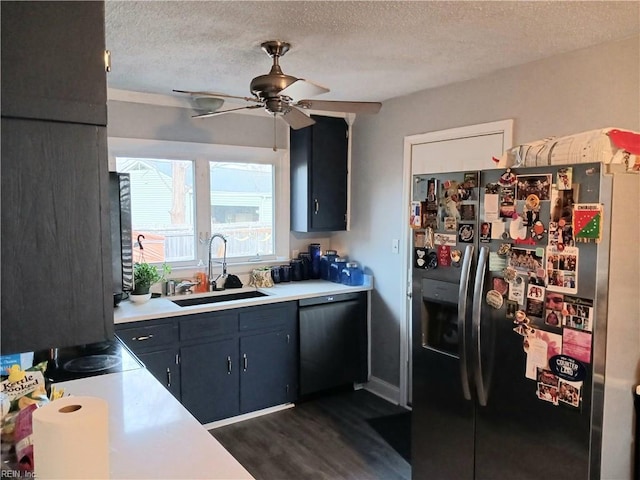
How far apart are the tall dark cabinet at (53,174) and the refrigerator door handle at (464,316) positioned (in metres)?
1.76

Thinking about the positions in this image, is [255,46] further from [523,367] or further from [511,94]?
[523,367]

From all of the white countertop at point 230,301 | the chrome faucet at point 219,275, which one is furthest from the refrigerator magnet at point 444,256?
the chrome faucet at point 219,275

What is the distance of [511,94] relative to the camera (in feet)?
9.75

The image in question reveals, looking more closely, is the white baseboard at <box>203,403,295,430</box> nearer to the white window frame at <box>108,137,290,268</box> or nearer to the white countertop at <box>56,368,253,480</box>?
the white window frame at <box>108,137,290,268</box>

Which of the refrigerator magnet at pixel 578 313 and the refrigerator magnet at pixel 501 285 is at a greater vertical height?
the refrigerator magnet at pixel 501 285

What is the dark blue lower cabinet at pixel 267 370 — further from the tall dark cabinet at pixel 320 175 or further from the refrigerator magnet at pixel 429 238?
the refrigerator magnet at pixel 429 238

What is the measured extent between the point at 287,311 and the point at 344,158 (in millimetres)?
1428

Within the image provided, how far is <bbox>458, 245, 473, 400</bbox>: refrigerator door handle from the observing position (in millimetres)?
Answer: 2287

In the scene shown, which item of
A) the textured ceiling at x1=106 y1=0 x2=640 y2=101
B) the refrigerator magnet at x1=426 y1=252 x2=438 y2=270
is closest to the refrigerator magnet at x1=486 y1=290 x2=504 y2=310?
the refrigerator magnet at x1=426 y1=252 x2=438 y2=270

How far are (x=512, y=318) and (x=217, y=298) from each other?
7.55ft

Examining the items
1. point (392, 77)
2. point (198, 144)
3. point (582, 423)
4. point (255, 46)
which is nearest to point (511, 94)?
point (392, 77)

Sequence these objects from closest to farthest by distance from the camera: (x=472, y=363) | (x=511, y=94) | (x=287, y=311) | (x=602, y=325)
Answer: (x=602, y=325) → (x=472, y=363) → (x=511, y=94) → (x=287, y=311)

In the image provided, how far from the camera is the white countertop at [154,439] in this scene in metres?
1.33

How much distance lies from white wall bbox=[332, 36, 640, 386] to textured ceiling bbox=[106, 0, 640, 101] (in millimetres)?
112
